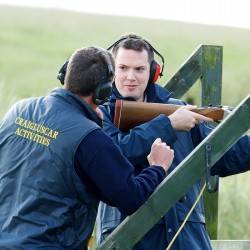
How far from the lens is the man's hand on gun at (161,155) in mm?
4547

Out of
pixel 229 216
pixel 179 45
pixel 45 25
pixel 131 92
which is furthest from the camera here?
pixel 45 25

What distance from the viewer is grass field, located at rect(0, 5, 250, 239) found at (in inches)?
993

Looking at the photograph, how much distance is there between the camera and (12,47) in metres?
30.9

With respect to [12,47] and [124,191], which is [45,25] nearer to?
[12,47]

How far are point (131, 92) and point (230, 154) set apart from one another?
67 cm

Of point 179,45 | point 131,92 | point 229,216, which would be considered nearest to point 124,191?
point 131,92

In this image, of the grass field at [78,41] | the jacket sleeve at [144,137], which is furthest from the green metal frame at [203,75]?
the grass field at [78,41]

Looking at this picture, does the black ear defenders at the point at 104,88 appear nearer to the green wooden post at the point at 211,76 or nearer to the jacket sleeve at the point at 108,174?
the jacket sleeve at the point at 108,174

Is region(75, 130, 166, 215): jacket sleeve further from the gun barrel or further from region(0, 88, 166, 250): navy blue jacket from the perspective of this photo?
the gun barrel

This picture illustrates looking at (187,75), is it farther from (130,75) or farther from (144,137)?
(144,137)

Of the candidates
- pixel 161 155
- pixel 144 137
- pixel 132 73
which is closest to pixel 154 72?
pixel 132 73

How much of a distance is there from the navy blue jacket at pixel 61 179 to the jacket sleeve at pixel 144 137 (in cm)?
45

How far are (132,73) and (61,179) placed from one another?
3.73 feet

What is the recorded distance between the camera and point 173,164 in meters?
5.07
